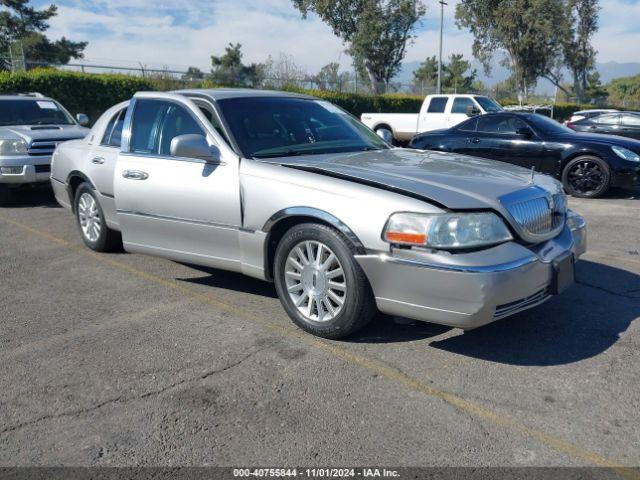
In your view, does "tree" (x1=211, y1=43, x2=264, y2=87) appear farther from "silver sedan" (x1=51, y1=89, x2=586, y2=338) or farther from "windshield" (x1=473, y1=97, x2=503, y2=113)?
"silver sedan" (x1=51, y1=89, x2=586, y2=338)

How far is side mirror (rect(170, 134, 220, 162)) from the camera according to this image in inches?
170

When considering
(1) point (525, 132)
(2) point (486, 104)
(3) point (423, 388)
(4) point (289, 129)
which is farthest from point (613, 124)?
(3) point (423, 388)

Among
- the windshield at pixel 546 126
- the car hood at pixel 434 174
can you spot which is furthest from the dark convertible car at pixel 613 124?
the car hood at pixel 434 174

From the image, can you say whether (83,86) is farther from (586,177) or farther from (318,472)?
(318,472)

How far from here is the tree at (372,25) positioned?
41969mm

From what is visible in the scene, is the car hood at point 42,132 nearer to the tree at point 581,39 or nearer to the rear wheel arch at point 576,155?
the rear wheel arch at point 576,155

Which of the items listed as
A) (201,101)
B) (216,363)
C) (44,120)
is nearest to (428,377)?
(216,363)

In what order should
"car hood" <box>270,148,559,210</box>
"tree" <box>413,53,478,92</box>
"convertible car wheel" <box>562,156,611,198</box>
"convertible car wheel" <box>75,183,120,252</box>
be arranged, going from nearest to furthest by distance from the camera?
"car hood" <box>270,148,559,210</box>, "convertible car wheel" <box>75,183,120,252</box>, "convertible car wheel" <box>562,156,611,198</box>, "tree" <box>413,53,478,92</box>

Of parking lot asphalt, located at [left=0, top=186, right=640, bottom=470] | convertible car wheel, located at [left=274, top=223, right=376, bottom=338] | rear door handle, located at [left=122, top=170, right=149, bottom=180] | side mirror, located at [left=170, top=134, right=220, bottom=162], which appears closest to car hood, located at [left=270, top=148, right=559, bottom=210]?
convertible car wheel, located at [left=274, top=223, right=376, bottom=338]

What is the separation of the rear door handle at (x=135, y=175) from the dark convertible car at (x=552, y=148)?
6999mm

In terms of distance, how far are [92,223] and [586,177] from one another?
737 cm

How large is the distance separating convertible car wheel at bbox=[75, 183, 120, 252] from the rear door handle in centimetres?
92

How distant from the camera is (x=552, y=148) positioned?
988 centimetres

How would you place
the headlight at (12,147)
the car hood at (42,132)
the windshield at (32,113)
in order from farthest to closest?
the windshield at (32,113)
the car hood at (42,132)
the headlight at (12,147)
